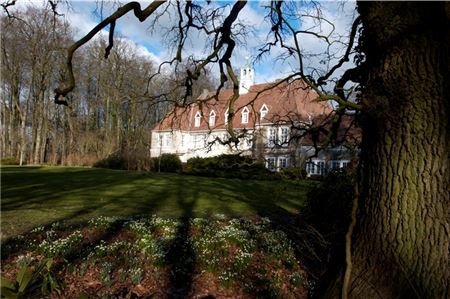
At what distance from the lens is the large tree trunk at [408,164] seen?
2.63 meters

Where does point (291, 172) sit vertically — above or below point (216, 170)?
above

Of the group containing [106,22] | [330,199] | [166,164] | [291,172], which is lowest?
[330,199]

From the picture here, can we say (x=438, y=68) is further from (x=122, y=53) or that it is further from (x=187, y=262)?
(x=122, y=53)

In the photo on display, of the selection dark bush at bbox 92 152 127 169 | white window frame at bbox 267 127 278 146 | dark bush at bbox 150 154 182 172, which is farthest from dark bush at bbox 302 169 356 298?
dark bush at bbox 92 152 127 169

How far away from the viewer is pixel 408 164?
270cm

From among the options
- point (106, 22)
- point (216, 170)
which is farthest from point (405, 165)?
point (216, 170)

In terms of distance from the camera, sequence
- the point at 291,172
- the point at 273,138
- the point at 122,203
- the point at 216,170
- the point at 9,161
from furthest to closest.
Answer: the point at 9,161 < the point at 216,170 < the point at 122,203 < the point at 273,138 < the point at 291,172

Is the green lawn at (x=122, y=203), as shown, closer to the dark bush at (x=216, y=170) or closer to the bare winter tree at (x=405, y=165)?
the bare winter tree at (x=405, y=165)

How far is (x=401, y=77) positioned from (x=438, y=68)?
0.23 m

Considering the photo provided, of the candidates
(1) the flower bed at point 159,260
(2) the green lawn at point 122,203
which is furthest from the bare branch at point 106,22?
(2) the green lawn at point 122,203

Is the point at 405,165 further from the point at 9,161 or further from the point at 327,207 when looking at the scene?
the point at 9,161

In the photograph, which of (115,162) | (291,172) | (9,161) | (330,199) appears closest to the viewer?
(291,172)

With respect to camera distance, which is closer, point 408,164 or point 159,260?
point 408,164

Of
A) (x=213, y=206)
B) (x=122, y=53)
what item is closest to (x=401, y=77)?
(x=213, y=206)
